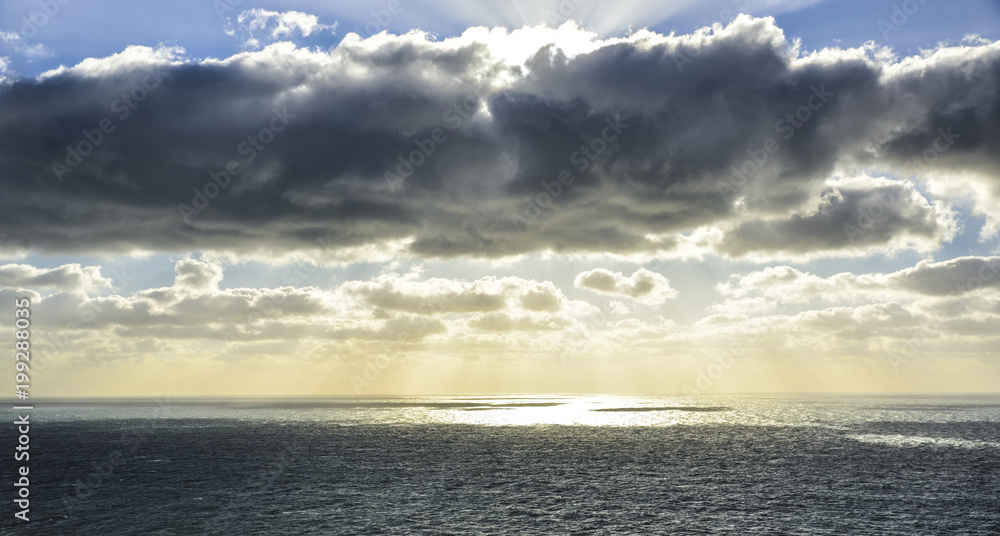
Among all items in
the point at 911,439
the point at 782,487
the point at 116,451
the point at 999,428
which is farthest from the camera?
the point at 999,428

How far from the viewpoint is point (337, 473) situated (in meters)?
86.0

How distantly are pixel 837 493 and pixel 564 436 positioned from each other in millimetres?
81662

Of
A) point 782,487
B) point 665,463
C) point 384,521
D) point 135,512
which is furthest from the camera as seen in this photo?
point 665,463

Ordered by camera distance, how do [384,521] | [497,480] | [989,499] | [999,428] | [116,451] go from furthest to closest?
[999,428]
[116,451]
[497,480]
[989,499]
[384,521]

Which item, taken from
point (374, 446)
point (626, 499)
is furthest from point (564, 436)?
point (626, 499)

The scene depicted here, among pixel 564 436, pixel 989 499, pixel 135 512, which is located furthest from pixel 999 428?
pixel 135 512

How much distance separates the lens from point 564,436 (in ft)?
485

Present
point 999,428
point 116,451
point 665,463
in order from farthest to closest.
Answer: point 999,428 < point 116,451 < point 665,463

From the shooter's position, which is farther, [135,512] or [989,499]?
[989,499]

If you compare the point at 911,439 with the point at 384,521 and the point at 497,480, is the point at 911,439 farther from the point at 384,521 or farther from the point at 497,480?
the point at 384,521

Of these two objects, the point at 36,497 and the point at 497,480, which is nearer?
the point at 36,497

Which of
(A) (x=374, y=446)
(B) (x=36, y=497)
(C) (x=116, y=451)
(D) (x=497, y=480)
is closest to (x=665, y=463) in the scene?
(D) (x=497, y=480)

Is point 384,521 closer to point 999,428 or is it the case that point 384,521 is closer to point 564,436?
point 564,436

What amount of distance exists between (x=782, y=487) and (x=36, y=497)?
85.8m
